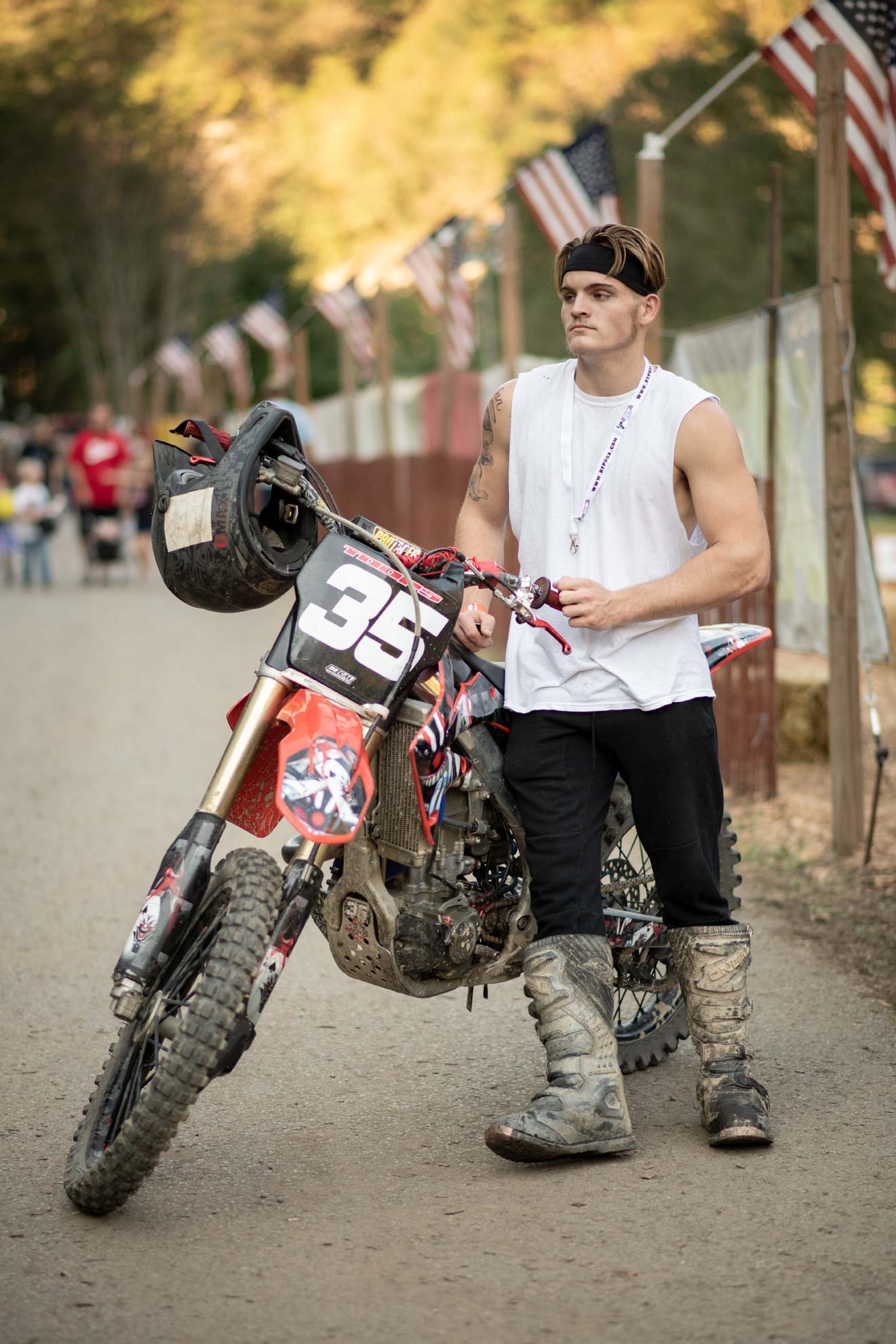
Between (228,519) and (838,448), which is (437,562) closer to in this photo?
(228,519)

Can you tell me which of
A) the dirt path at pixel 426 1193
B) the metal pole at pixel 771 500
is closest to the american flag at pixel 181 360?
the metal pole at pixel 771 500

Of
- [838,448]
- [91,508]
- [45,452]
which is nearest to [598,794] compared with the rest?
[838,448]

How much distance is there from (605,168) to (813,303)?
12.7 ft

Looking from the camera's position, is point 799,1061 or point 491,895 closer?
point 491,895

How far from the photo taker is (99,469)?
756 inches

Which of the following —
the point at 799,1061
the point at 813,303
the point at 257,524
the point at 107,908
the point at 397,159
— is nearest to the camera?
the point at 257,524

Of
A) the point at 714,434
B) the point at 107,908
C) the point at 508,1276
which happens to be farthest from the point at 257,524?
the point at 107,908

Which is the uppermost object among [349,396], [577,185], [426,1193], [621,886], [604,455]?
[577,185]

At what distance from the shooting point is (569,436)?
3.90 metres

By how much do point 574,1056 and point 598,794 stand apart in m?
0.61

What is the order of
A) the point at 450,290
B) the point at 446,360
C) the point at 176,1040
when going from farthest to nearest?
the point at 446,360, the point at 450,290, the point at 176,1040

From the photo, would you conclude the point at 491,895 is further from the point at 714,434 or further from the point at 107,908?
the point at 107,908

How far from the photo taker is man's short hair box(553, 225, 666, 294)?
12.5 ft

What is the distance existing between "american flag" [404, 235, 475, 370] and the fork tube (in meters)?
11.3
